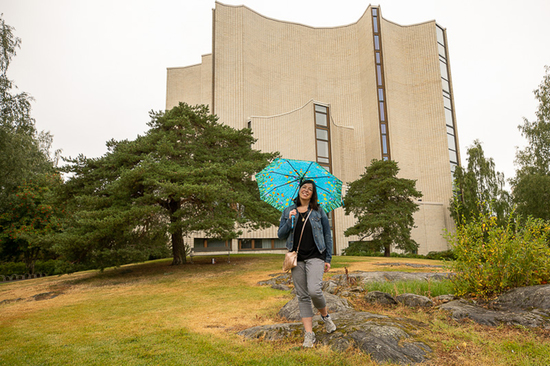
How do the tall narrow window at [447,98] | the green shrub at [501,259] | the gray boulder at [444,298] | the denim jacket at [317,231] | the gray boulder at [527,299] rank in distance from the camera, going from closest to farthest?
the denim jacket at [317,231] → the gray boulder at [527,299] → the green shrub at [501,259] → the gray boulder at [444,298] → the tall narrow window at [447,98]

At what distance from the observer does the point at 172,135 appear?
14.5 m

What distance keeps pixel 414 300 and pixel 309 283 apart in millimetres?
3019

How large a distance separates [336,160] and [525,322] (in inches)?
1245

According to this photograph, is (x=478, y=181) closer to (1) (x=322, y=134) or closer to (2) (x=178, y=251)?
(1) (x=322, y=134)

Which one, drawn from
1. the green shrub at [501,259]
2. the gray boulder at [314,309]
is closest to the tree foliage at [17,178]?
the gray boulder at [314,309]

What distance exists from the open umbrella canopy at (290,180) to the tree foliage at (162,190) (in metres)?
7.05

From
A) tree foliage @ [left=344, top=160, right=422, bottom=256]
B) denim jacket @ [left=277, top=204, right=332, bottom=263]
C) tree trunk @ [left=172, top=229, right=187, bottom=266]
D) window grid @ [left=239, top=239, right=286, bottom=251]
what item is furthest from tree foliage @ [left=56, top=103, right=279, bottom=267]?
window grid @ [left=239, top=239, right=286, bottom=251]

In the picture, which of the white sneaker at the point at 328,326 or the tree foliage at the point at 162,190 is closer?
the white sneaker at the point at 328,326

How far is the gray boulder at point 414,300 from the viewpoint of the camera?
5668 millimetres

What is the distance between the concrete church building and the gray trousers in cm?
2999

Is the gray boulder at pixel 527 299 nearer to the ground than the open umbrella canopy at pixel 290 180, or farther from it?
nearer to the ground

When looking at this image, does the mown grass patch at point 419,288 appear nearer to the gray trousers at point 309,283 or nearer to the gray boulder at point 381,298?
the gray boulder at point 381,298

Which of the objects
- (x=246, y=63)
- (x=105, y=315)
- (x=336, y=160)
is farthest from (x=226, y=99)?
(x=105, y=315)

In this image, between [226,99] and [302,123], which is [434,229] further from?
[226,99]
